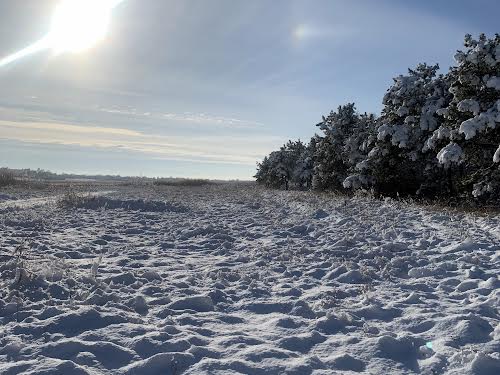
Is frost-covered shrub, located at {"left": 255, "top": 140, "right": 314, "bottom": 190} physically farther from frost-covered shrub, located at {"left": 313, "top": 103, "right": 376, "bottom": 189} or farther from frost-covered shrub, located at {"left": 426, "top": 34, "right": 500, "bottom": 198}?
frost-covered shrub, located at {"left": 426, "top": 34, "right": 500, "bottom": 198}

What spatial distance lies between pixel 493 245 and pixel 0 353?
30.1 feet

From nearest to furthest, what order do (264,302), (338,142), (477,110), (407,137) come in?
(264,302) < (477,110) < (407,137) < (338,142)

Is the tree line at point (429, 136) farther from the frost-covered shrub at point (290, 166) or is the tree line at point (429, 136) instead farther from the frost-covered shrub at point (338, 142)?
the frost-covered shrub at point (290, 166)

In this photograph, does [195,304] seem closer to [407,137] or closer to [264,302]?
[264,302]

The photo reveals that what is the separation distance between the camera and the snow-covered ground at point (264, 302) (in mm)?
4785

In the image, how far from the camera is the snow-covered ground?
479cm

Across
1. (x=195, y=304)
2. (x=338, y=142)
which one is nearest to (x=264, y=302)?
(x=195, y=304)

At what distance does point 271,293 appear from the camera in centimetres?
744

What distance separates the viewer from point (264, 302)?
22.8ft

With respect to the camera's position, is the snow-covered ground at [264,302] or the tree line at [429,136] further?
the tree line at [429,136]

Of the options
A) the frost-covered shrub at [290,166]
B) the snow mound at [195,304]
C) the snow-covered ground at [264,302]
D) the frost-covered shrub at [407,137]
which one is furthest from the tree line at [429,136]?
the frost-covered shrub at [290,166]

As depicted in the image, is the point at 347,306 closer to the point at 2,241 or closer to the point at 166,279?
the point at 166,279

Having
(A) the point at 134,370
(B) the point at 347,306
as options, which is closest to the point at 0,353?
(A) the point at 134,370

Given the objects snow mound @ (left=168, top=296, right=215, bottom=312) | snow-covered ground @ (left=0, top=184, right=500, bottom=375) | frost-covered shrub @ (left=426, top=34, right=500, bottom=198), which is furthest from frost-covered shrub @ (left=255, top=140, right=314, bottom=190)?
snow mound @ (left=168, top=296, right=215, bottom=312)
